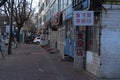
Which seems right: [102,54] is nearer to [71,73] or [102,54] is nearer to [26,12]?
[71,73]

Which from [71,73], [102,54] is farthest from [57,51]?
[102,54]

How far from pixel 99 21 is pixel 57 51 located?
2132 cm

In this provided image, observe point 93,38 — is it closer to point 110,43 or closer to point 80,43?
point 80,43

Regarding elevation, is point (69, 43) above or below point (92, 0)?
below

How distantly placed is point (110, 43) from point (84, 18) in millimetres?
1473

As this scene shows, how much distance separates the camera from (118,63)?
53.8 feet

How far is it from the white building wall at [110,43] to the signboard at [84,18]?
51 cm

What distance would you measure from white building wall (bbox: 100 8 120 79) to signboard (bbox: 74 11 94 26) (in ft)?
1.66

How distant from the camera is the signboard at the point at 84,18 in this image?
16.5 metres

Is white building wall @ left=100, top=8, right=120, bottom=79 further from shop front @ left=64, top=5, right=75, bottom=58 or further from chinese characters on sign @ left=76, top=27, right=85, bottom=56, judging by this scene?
shop front @ left=64, top=5, right=75, bottom=58

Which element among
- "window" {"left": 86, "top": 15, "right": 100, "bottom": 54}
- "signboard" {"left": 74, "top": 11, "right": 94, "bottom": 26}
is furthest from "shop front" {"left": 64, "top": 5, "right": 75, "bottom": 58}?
"signboard" {"left": 74, "top": 11, "right": 94, "bottom": 26}

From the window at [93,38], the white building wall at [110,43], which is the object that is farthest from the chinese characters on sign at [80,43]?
the white building wall at [110,43]

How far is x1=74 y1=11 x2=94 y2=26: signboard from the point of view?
1650 cm

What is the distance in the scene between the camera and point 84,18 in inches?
657
